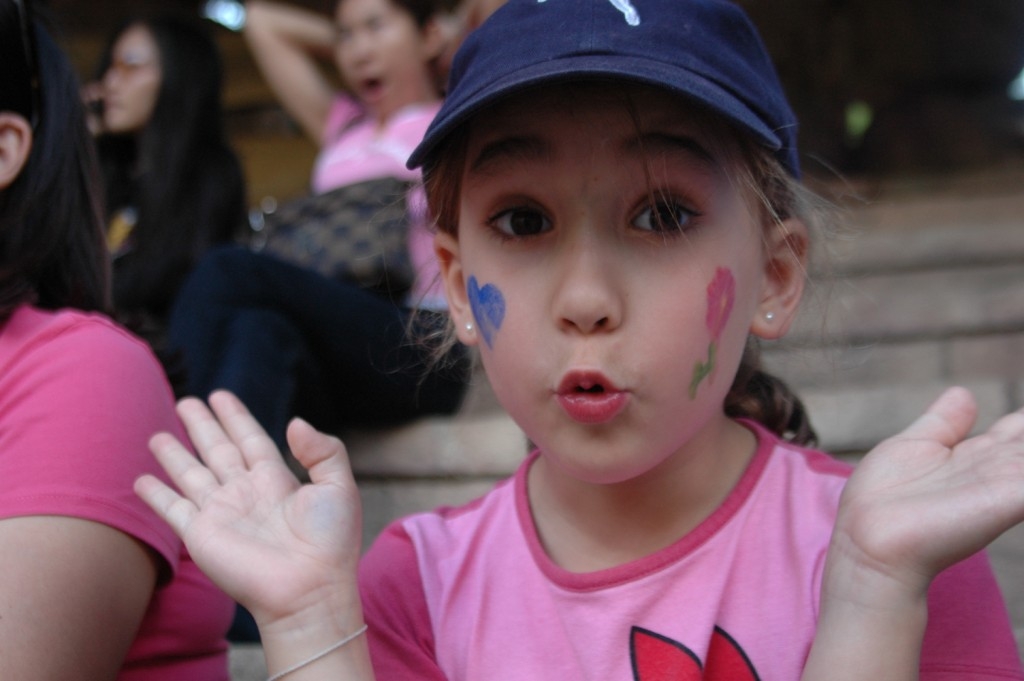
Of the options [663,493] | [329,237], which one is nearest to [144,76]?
[329,237]

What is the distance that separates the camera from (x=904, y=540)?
3.04 ft

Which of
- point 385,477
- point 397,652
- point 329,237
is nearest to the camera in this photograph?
point 397,652

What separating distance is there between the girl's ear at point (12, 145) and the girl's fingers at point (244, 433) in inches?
18.6

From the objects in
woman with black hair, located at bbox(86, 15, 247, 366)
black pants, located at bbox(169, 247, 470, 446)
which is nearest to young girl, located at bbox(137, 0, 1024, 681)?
black pants, located at bbox(169, 247, 470, 446)

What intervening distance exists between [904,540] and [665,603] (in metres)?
0.29

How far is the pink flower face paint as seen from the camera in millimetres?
1087

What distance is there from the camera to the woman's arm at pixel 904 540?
91 cm

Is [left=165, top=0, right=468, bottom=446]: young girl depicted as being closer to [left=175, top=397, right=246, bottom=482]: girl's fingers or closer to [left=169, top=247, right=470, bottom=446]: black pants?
[left=169, top=247, right=470, bottom=446]: black pants

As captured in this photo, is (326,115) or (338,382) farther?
(326,115)

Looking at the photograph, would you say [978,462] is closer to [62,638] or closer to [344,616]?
[344,616]

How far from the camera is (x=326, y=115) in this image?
390 cm

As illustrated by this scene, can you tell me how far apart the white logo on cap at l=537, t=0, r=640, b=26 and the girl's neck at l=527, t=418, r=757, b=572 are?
477 millimetres

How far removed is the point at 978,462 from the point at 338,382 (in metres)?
1.76

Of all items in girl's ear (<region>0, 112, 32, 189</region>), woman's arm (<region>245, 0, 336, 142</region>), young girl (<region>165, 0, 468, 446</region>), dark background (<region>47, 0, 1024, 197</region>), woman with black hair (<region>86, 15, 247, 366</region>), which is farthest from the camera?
dark background (<region>47, 0, 1024, 197</region>)
